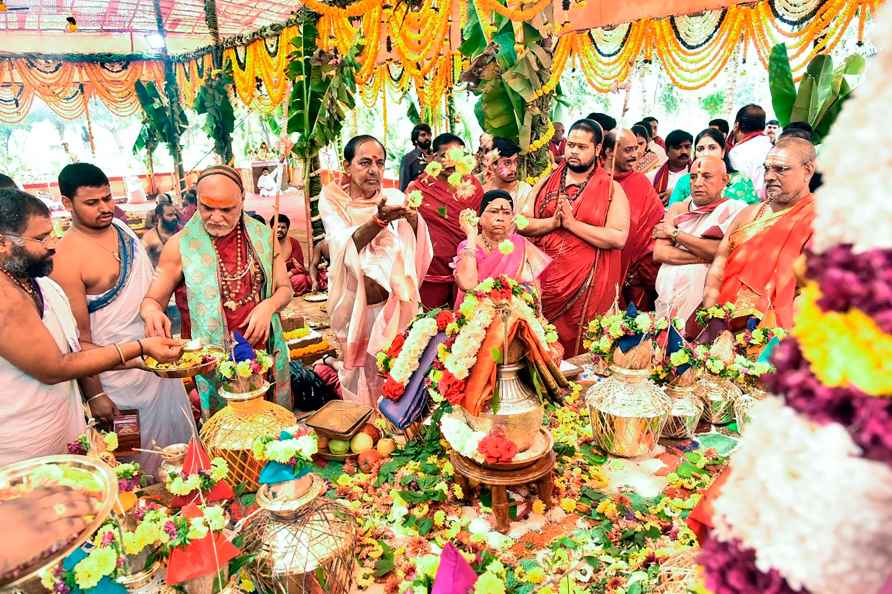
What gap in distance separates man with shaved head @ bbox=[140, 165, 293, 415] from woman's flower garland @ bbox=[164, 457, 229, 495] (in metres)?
1.10

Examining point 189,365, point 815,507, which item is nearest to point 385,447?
point 189,365

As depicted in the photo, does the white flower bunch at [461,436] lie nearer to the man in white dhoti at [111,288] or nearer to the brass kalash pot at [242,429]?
the brass kalash pot at [242,429]

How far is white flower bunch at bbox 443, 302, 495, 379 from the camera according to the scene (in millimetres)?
1921

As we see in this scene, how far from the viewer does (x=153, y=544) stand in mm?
1334

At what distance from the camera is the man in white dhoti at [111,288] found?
2.63m

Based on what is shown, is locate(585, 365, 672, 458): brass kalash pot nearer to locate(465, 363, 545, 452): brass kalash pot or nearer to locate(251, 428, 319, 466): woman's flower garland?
locate(465, 363, 545, 452): brass kalash pot

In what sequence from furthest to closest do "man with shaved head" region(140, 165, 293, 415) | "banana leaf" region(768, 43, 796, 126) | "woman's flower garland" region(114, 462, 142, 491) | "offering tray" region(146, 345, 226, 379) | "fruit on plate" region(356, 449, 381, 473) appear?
"banana leaf" region(768, 43, 796, 126)
"man with shaved head" region(140, 165, 293, 415)
"fruit on plate" region(356, 449, 381, 473)
"offering tray" region(146, 345, 226, 379)
"woman's flower garland" region(114, 462, 142, 491)

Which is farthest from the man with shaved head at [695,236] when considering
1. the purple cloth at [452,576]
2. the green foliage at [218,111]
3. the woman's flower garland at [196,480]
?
the green foliage at [218,111]

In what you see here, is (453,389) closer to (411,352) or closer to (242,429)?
(411,352)

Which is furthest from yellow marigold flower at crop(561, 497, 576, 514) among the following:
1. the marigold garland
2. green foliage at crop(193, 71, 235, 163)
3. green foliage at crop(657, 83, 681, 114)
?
green foliage at crop(657, 83, 681, 114)

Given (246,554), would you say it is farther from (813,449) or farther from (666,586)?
(813,449)

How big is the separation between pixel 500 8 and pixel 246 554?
3749 mm

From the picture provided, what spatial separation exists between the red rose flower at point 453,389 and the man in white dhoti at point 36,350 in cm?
106

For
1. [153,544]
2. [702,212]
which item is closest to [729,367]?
[702,212]
